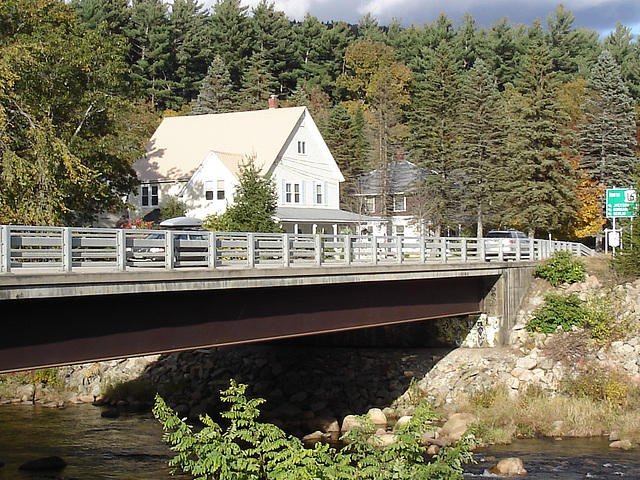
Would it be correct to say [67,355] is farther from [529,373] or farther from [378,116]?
[378,116]

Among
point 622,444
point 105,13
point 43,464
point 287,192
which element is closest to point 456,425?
point 622,444

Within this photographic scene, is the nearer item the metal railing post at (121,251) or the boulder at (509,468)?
the metal railing post at (121,251)

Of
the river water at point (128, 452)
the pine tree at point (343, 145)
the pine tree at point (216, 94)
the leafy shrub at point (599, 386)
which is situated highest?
the pine tree at point (216, 94)

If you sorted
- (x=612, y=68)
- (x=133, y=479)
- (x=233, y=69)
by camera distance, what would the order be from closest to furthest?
(x=133, y=479), (x=612, y=68), (x=233, y=69)

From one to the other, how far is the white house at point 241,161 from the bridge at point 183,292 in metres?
23.5

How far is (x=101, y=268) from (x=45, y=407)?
16.2m

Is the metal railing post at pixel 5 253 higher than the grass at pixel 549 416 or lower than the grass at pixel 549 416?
higher

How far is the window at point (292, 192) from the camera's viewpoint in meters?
55.4

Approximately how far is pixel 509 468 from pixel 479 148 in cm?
4028

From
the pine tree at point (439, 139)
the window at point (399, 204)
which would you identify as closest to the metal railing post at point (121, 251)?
the pine tree at point (439, 139)

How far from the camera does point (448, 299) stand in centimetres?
3127

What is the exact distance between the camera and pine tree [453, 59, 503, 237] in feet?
197

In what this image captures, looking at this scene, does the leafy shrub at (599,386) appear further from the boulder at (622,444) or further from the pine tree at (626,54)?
the pine tree at (626,54)

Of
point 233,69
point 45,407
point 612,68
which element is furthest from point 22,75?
point 233,69
